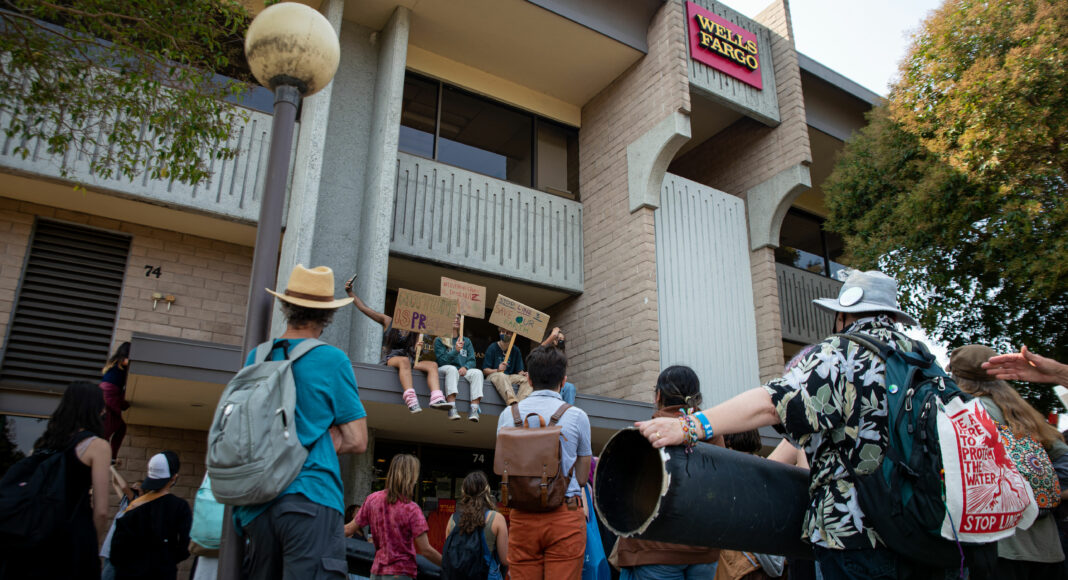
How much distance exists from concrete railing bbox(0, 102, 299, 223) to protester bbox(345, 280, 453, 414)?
260cm

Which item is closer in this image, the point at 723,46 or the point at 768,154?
the point at 723,46

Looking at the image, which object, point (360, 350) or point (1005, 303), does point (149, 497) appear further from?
point (1005, 303)

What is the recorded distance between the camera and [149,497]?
17.0 feet

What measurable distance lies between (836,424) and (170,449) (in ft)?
29.2

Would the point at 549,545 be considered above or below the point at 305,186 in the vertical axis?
below

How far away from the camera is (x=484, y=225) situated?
11.9m

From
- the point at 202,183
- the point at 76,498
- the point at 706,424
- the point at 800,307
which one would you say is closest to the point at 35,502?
the point at 76,498

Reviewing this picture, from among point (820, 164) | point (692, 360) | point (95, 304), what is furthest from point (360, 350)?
point (820, 164)

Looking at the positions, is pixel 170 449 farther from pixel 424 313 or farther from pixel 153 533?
pixel 153 533

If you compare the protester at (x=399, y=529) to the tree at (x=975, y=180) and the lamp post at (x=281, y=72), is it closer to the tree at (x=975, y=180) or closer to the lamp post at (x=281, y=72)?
the lamp post at (x=281, y=72)

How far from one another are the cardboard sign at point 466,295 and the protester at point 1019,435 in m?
5.73

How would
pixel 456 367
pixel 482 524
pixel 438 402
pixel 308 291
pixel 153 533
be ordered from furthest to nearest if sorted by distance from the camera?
pixel 456 367, pixel 438 402, pixel 482 524, pixel 153 533, pixel 308 291

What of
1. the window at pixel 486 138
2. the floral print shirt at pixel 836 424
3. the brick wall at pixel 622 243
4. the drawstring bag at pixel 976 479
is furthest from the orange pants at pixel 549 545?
the window at pixel 486 138

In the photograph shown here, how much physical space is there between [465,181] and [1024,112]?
321 inches
